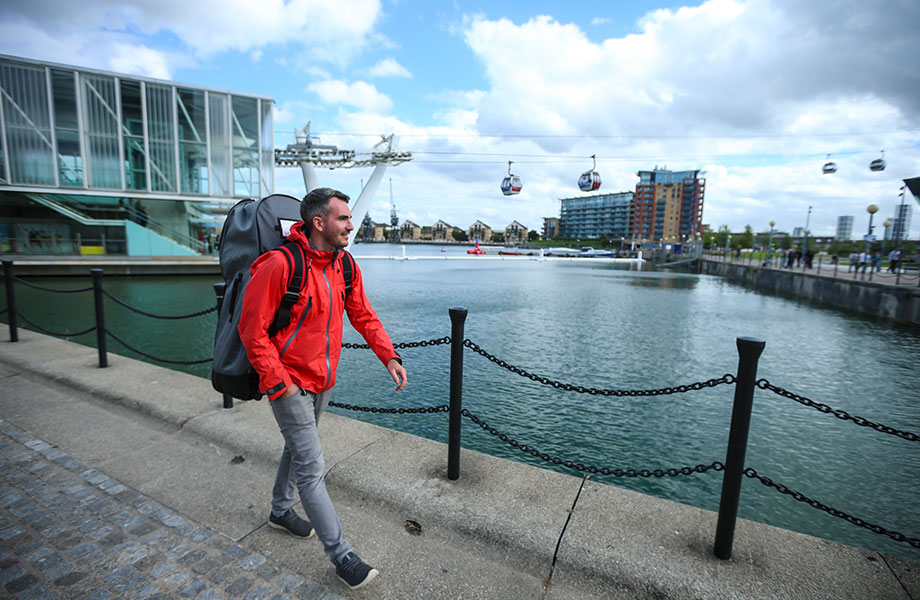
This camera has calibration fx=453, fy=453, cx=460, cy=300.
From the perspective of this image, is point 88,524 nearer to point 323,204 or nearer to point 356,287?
point 356,287

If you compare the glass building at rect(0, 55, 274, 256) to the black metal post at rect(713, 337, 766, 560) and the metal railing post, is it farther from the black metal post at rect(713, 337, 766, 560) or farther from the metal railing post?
the black metal post at rect(713, 337, 766, 560)

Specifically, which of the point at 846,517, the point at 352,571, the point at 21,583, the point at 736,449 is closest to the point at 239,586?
the point at 352,571

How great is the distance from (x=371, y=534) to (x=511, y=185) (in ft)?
116

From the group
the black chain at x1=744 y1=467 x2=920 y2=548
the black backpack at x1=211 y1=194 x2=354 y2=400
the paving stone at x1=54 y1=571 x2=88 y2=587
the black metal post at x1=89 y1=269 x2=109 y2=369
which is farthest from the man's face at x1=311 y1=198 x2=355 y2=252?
the black metal post at x1=89 y1=269 x2=109 y2=369

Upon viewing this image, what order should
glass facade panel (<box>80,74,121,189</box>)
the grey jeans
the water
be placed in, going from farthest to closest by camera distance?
glass facade panel (<box>80,74,121,189</box>)
the water
the grey jeans

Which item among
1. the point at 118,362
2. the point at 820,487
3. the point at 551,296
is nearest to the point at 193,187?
the point at 551,296

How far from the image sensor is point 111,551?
2547mm

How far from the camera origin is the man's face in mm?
2227

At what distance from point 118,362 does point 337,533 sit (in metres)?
5.49

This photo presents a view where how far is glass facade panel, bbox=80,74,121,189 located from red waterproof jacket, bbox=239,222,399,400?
3660 cm

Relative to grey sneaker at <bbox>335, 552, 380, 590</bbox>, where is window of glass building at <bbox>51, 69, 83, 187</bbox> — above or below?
above

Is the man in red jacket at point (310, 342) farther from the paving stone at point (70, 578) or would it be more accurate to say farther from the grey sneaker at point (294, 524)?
the paving stone at point (70, 578)

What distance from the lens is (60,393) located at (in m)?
5.07

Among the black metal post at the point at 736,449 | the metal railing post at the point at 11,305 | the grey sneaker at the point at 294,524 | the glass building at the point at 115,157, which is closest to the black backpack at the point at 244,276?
the grey sneaker at the point at 294,524
